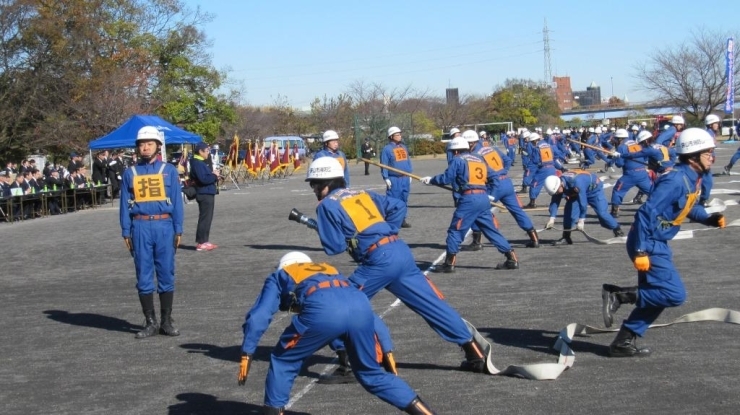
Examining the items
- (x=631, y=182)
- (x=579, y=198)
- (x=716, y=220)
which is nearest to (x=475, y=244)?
(x=579, y=198)

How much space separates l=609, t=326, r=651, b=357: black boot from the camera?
809 centimetres

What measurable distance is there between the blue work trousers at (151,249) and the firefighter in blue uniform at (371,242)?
2965 millimetres

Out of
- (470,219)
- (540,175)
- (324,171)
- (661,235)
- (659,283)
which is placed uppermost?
(324,171)

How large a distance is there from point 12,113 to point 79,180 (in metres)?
13.8

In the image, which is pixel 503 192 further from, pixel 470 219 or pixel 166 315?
pixel 166 315

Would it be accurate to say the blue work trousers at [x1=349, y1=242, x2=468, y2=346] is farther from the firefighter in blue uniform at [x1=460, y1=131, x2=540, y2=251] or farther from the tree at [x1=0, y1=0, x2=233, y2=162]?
the tree at [x1=0, y1=0, x2=233, y2=162]

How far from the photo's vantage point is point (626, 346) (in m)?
8.09

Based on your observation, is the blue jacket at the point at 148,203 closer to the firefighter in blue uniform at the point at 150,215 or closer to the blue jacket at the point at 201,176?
the firefighter in blue uniform at the point at 150,215

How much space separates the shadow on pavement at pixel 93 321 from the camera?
35.0 ft

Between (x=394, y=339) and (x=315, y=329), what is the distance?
354 cm

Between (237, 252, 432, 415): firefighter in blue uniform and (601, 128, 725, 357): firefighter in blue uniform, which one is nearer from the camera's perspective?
(237, 252, 432, 415): firefighter in blue uniform

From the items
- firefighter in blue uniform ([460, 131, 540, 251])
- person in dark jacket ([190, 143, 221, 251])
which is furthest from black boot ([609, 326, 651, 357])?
person in dark jacket ([190, 143, 221, 251])

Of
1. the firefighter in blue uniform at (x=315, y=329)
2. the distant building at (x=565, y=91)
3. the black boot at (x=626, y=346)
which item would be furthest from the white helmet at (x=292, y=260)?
the distant building at (x=565, y=91)

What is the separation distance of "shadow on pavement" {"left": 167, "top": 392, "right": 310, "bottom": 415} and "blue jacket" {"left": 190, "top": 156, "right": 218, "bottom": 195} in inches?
409
